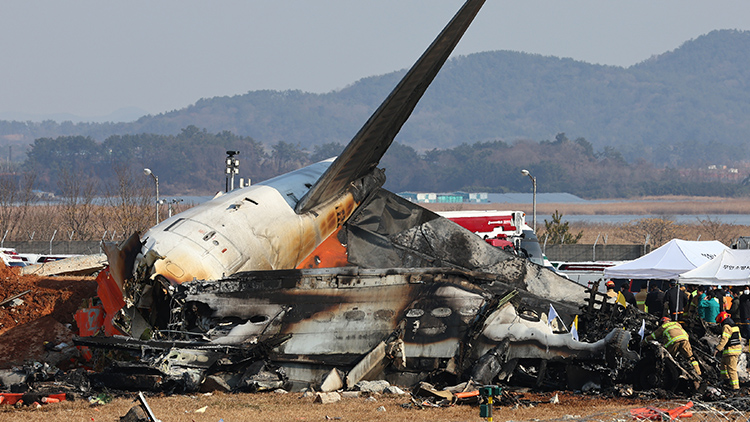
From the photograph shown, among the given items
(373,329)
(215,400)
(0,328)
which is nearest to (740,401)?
(373,329)

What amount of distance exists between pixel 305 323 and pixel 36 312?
963 cm

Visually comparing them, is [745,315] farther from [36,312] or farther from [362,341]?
[36,312]

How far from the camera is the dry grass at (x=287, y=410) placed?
12000 mm

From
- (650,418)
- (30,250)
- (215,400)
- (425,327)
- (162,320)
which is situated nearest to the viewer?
(650,418)

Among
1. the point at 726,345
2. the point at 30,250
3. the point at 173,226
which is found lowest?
the point at 30,250

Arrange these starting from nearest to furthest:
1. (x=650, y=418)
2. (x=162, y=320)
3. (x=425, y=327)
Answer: (x=650, y=418) < (x=425, y=327) < (x=162, y=320)

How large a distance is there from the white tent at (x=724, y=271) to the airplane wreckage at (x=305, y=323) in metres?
9.17

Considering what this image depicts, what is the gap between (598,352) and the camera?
13.7 meters

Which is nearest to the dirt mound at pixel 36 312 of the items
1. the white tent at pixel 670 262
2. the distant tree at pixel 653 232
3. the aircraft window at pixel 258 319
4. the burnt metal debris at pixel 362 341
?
the burnt metal debris at pixel 362 341

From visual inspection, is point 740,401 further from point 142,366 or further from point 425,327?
point 142,366

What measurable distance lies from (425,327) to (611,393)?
3.70 metres

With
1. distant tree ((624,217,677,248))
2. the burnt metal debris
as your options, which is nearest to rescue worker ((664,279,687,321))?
the burnt metal debris

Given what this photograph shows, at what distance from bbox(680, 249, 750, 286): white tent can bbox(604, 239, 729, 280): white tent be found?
4.05 feet

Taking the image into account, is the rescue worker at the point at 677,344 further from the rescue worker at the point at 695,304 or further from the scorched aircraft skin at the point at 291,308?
the rescue worker at the point at 695,304
